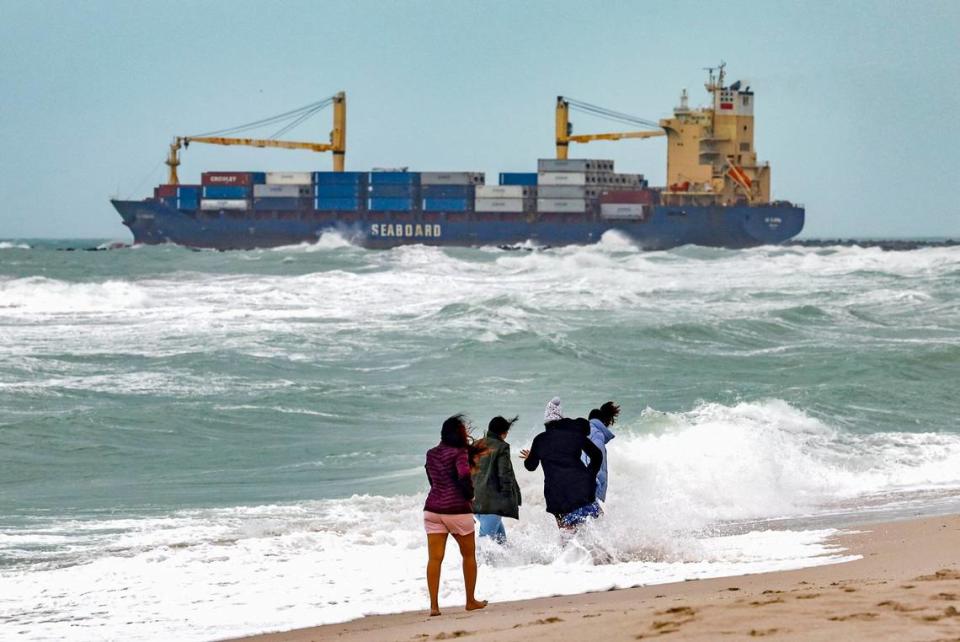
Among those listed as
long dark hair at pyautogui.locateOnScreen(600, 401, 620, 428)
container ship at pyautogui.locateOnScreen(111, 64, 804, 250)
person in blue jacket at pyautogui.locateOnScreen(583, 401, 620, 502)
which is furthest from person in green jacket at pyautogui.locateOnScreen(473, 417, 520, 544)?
container ship at pyautogui.locateOnScreen(111, 64, 804, 250)

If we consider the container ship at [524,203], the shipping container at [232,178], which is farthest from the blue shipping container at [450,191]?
the shipping container at [232,178]

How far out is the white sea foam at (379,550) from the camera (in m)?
7.53

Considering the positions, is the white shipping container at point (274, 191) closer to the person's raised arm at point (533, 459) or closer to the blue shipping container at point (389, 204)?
the blue shipping container at point (389, 204)

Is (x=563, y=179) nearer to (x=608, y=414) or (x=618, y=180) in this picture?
(x=618, y=180)

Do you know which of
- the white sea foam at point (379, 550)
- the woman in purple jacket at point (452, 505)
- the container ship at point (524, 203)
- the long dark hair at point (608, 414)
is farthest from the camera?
the container ship at point (524, 203)

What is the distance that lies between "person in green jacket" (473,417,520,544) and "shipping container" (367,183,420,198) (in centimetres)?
8305

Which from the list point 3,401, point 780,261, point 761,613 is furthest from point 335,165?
point 761,613

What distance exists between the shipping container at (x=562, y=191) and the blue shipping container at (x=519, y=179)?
1038mm

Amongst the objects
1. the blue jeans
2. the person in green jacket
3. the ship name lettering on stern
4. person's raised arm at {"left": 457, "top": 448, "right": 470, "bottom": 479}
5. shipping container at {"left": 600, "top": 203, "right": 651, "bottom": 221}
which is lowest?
the blue jeans

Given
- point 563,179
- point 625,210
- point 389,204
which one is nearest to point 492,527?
point 625,210

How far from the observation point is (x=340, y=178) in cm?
9188

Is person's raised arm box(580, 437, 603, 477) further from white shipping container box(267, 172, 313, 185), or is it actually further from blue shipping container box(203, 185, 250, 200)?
blue shipping container box(203, 185, 250, 200)

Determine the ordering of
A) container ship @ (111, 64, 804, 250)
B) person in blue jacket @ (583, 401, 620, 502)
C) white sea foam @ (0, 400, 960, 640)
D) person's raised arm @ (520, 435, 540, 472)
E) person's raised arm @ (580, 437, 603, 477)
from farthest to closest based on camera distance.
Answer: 1. container ship @ (111, 64, 804, 250)
2. person in blue jacket @ (583, 401, 620, 502)
3. person's raised arm @ (580, 437, 603, 477)
4. person's raised arm @ (520, 435, 540, 472)
5. white sea foam @ (0, 400, 960, 640)

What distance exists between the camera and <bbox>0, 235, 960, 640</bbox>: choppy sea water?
8.20 metres
